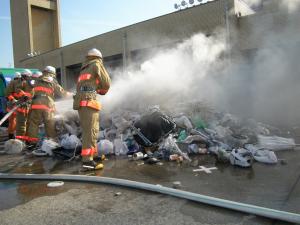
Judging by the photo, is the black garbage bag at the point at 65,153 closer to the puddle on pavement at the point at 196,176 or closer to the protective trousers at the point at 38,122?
the puddle on pavement at the point at 196,176

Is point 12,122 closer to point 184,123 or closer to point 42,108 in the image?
point 42,108

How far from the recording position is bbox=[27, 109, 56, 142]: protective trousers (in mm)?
6797

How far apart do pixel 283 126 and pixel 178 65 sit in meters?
3.25

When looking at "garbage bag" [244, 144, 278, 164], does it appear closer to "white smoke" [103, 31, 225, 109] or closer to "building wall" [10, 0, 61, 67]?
"white smoke" [103, 31, 225, 109]

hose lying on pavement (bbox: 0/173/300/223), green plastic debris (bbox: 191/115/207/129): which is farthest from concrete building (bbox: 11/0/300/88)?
hose lying on pavement (bbox: 0/173/300/223)

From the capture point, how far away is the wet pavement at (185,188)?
2.99 metres

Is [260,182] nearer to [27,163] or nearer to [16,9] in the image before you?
[27,163]

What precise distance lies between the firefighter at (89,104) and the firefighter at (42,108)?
1916 mm

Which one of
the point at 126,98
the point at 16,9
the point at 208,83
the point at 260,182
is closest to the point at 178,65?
the point at 208,83

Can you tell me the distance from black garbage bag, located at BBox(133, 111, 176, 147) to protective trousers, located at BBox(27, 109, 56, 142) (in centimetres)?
212

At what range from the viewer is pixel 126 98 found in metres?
8.14

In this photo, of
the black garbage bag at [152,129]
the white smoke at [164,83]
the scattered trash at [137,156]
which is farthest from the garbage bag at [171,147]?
the white smoke at [164,83]

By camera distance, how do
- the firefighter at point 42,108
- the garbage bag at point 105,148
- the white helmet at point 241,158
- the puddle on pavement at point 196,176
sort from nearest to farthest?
the puddle on pavement at point 196,176 → the white helmet at point 241,158 → the garbage bag at point 105,148 → the firefighter at point 42,108

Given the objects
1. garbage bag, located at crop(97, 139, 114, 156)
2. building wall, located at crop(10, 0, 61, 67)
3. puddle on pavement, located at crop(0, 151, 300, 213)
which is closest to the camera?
puddle on pavement, located at crop(0, 151, 300, 213)
